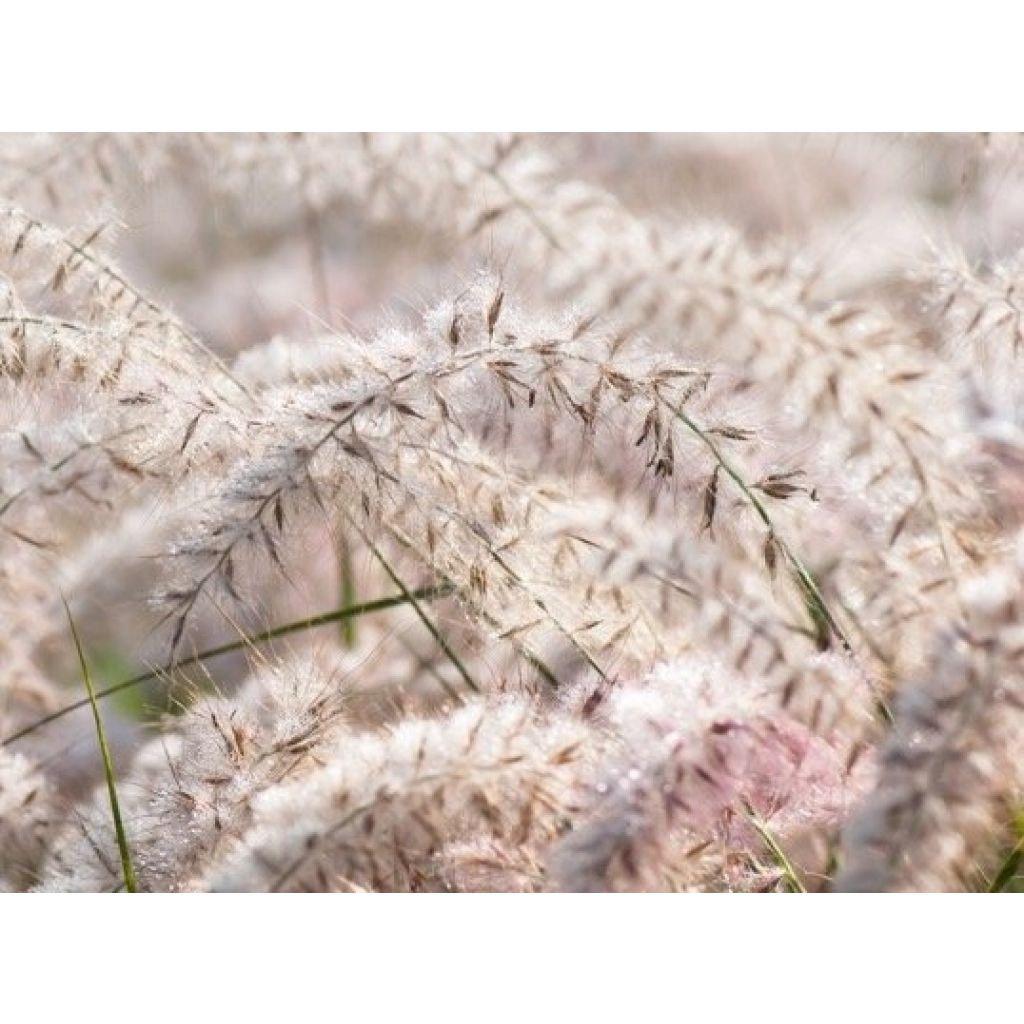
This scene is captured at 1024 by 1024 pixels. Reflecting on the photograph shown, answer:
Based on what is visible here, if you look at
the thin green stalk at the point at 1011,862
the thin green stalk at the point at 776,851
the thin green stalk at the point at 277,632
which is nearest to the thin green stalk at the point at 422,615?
the thin green stalk at the point at 277,632

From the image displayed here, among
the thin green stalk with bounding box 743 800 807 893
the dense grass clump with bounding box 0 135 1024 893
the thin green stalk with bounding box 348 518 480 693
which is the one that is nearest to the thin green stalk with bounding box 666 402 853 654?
the dense grass clump with bounding box 0 135 1024 893

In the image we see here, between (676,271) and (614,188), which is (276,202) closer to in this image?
(614,188)

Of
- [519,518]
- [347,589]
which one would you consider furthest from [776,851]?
[347,589]

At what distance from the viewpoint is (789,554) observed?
1.11 metres

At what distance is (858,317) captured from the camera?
107 cm

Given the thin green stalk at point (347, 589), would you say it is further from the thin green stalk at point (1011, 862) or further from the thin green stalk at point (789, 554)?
the thin green stalk at point (1011, 862)

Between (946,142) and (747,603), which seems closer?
(747,603)

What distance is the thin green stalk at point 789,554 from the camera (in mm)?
1089

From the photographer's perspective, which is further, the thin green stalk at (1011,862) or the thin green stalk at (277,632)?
the thin green stalk at (277,632)

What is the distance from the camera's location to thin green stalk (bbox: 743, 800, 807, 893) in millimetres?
1073

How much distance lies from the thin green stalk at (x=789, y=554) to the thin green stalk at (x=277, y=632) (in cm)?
22
